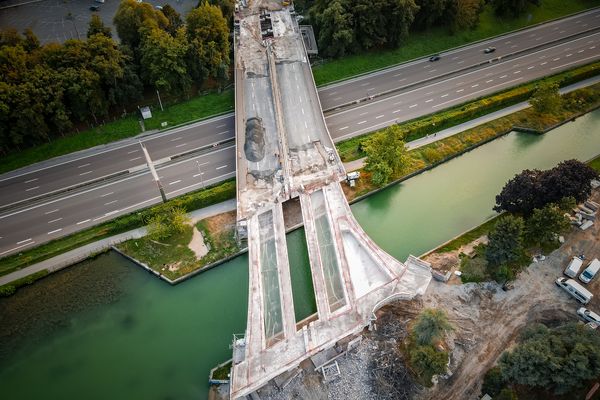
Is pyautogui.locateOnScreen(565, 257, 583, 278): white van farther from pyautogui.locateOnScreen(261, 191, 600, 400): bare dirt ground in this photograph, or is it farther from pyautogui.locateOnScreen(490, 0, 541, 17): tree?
pyautogui.locateOnScreen(490, 0, 541, 17): tree

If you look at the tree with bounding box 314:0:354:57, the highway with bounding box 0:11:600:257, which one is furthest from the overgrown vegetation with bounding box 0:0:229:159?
the tree with bounding box 314:0:354:57

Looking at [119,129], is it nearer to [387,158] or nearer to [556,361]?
[387,158]

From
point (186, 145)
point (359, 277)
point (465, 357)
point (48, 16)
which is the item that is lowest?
point (465, 357)

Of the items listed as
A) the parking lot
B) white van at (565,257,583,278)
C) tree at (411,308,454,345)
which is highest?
the parking lot

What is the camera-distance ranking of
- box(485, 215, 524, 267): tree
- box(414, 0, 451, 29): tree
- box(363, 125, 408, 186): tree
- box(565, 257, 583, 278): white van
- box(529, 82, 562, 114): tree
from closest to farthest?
box(485, 215, 524, 267): tree, box(565, 257, 583, 278): white van, box(363, 125, 408, 186): tree, box(529, 82, 562, 114): tree, box(414, 0, 451, 29): tree

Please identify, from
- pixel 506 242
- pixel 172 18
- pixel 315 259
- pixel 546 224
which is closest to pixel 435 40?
pixel 546 224

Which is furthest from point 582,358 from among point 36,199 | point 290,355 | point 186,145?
point 36,199

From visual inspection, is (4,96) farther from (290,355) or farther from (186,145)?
(290,355)
